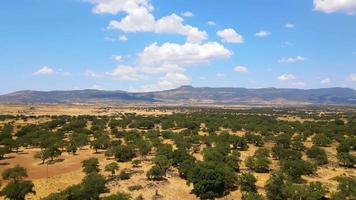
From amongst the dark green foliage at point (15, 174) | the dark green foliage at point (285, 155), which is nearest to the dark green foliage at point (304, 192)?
the dark green foliage at point (285, 155)

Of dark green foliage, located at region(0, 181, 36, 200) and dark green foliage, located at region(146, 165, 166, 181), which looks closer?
dark green foliage, located at region(0, 181, 36, 200)

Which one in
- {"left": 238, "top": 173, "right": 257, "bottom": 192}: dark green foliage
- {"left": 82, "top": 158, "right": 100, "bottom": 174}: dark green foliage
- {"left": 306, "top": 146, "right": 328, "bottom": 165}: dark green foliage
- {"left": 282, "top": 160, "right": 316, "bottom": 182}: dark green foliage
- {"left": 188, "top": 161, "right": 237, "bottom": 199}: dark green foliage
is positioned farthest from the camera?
{"left": 306, "top": 146, "right": 328, "bottom": 165}: dark green foliage

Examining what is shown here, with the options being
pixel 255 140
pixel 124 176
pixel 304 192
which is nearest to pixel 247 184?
pixel 304 192

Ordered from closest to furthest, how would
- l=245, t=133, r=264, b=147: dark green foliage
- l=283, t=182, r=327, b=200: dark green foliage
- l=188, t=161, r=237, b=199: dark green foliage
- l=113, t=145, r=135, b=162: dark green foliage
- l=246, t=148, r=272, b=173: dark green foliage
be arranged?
1. l=283, t=182, r=327, b=200: dark green foliage
2. l=188, t=161, r=237, b=199: dark green foliage
3. l=246, t=148, r=272, b=173: dark green foliage
4. l=113, t=145, r=135, b=162: dark green foliage
5. l=245, t=133, r=264, b=147: dark green foliage

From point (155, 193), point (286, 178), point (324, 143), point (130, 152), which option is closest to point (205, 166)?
point (155, 193)

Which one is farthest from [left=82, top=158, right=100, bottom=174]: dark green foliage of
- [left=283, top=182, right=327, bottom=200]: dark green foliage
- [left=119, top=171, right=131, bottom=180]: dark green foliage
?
[left=283, top=182, right=327, bottom=200]: dark green foliage

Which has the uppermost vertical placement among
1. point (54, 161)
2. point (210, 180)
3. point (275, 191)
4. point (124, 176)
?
point (210, 180)

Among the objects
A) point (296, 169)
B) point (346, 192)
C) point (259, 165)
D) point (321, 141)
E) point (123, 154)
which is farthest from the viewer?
point (321, 141)

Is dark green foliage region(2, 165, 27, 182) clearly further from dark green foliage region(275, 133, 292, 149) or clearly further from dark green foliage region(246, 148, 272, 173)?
dark green foliage region(275, 133, 292, 149)

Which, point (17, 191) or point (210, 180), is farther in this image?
point (210, 180)

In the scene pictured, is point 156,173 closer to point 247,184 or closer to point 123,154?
point 247,184

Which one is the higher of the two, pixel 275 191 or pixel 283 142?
pixel 283 142

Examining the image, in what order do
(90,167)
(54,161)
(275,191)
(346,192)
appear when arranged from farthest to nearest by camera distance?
(54,161), (90,167), (275,191), (346,192)

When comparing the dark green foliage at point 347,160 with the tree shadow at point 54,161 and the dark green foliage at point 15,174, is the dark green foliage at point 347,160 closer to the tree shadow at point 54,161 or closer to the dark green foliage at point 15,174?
the tree shadow at point 54,161
